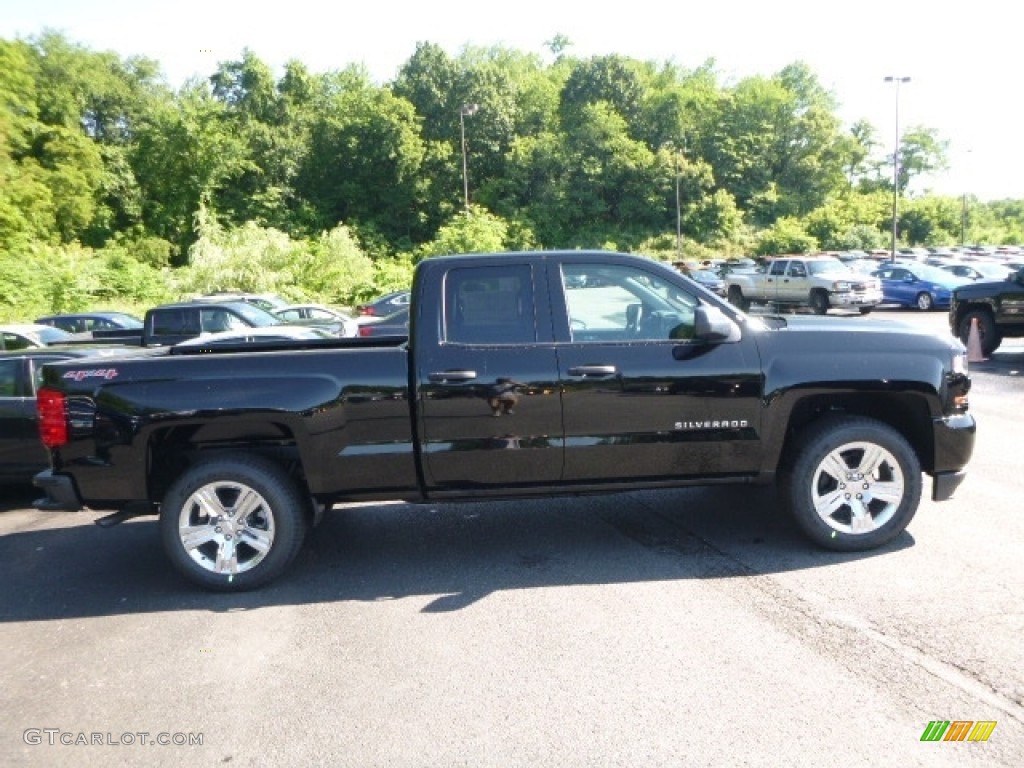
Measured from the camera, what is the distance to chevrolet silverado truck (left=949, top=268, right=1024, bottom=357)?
14.3 meters

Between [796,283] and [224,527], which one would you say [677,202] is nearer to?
[796,283]

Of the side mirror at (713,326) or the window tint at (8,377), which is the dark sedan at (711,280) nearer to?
the window tint at (8,377)

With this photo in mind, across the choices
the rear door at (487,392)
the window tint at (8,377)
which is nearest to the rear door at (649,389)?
the rear door at (487,392)

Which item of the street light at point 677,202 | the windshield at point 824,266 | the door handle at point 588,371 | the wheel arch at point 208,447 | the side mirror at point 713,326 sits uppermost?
the street light at point 677,202

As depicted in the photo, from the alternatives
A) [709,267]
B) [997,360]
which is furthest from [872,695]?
[709,267]

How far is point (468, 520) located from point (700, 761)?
3421mm

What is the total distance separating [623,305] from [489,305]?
854 millimetres

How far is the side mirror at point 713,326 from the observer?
4.96 metres

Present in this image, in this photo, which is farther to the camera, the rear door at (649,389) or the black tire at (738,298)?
the black tire at (738,298)

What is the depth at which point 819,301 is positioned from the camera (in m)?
26.9

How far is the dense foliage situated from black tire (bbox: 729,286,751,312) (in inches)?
1164

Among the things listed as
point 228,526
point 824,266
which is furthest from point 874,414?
point 824,266

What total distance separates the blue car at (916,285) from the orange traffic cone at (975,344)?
12.7 meters

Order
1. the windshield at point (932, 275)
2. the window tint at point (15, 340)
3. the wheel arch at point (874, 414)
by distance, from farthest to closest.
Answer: the windshield at point (932, 275)
the window tint at point (15, 340)
the wheel arch at point (874, 414)
